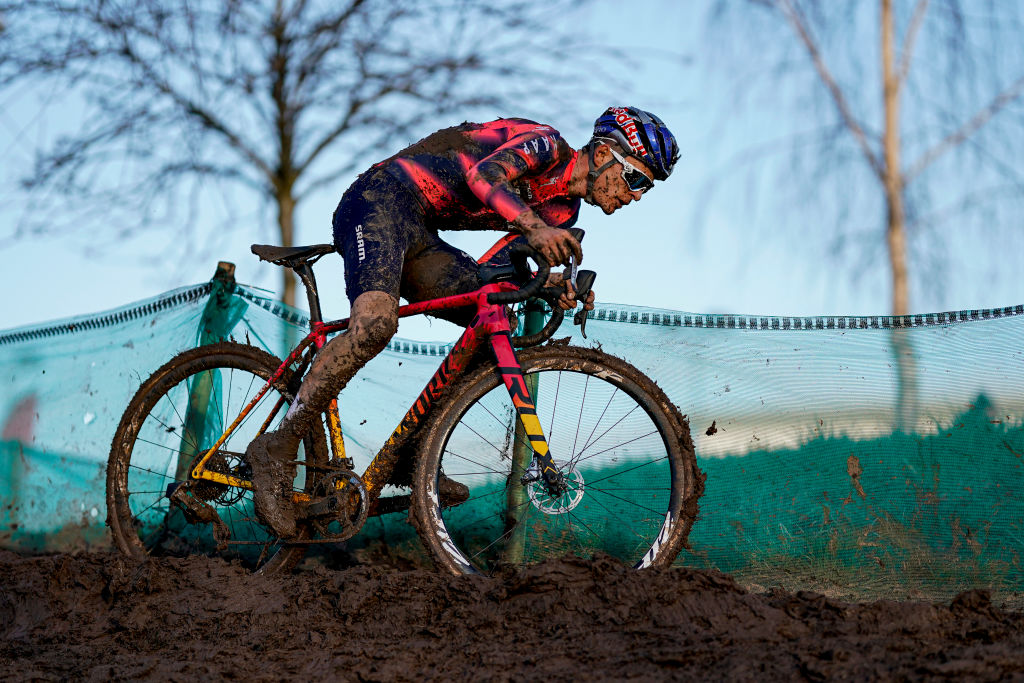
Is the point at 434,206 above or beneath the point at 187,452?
above

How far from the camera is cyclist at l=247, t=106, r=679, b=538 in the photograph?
380 centimetres

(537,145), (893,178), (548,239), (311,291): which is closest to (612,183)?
(537,145)

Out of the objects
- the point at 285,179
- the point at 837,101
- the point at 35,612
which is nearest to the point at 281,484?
the point at 35,612

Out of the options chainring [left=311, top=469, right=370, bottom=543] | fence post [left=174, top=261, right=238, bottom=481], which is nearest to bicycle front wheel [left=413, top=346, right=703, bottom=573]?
chainring [left=311, top=469, right=370, bottom=543]

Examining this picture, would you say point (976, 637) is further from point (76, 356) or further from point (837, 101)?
point (837, 101)

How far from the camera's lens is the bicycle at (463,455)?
12.0ft

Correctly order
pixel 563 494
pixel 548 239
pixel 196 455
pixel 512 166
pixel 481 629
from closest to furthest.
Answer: pixel 481 629
pixel 548 239
pixel 563 494
pixel 512 166
pixel 196 455

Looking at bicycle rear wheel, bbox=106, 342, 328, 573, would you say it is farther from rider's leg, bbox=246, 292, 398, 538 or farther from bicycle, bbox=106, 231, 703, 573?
rider's leg, bbox=246, 292, 398, 538

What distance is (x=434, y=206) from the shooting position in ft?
13.4

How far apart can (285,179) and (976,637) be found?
775cm

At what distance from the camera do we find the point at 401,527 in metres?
4.78

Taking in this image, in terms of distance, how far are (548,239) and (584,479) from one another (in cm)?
Answer: 127

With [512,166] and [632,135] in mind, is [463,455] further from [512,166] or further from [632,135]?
[632,135]

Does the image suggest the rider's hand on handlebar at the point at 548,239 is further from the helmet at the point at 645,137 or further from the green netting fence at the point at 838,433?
the green netting fence at the point at 838,433
